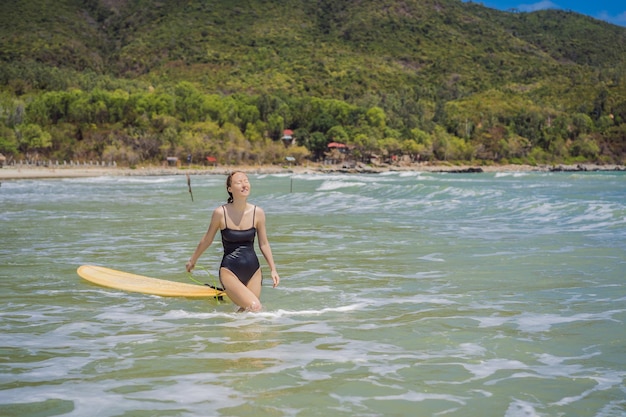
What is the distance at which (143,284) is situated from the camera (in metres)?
9.27

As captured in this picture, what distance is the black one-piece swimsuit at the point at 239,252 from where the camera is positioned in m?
7.24

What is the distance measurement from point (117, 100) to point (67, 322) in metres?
116

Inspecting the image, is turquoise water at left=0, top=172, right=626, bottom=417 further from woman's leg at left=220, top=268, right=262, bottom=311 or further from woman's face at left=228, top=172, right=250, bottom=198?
woman's face at left=228, top=172, right=250, bottom=198

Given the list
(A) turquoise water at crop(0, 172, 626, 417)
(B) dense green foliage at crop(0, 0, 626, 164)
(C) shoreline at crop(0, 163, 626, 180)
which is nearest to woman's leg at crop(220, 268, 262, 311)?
(A) turquoise water at crop(0, 172, 626, 417)

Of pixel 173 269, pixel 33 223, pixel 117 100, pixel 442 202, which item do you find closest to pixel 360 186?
pixel 442 202

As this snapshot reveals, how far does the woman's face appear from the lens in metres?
7.13

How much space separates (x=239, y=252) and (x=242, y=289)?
395 millimetres

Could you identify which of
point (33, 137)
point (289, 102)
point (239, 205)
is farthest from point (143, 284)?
point (289, 102)

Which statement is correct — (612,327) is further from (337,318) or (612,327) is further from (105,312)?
(105,312)

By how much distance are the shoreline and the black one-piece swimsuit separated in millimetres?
66914

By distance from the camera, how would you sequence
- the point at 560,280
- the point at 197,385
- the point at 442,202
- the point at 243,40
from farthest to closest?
1. the point at 243,40
2. the point at 442,202
3. the point at 560,280
4. the point at 197,385

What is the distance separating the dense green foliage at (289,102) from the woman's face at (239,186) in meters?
98.8

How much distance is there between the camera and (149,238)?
15.9 m

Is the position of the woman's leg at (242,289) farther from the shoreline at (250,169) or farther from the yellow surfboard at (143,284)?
the shoreline at (250,169)
